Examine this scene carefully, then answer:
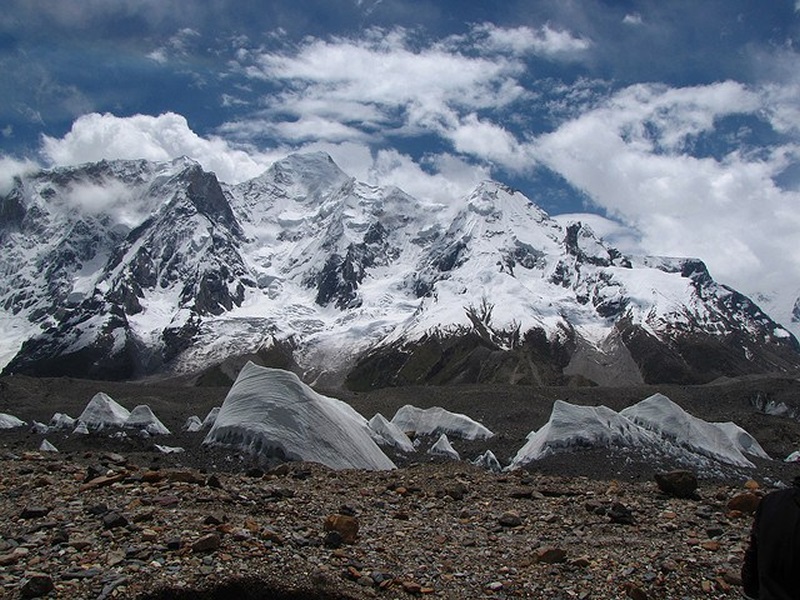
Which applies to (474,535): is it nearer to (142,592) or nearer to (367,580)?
(367,580)

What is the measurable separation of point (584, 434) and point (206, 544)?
105ft

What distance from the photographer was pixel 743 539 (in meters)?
13.9

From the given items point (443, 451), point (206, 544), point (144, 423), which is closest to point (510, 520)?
point (206, 544)

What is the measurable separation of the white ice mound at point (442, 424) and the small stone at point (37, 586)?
56914mm

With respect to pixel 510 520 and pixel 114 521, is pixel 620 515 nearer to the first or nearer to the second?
pixel 510 520

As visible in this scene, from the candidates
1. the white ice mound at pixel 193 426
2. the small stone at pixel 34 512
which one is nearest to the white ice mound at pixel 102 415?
→ the white ice mound at pixel 193 426

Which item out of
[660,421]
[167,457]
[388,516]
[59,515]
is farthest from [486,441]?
[59,515]

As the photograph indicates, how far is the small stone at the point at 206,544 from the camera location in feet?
36.3

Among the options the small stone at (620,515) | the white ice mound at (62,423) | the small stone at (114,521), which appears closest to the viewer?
the small stone at (114,521)

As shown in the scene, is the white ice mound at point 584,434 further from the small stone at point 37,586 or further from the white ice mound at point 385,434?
the small stone at point 37,586

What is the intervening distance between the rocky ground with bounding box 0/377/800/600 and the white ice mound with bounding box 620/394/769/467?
23.6 m

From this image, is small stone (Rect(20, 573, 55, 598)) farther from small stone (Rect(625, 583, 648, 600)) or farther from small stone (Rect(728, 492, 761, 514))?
small stone (Rect(728, 492, 761, 514))

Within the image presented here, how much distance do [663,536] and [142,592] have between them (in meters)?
10.3

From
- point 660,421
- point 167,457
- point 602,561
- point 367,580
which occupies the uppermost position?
point 660,421
